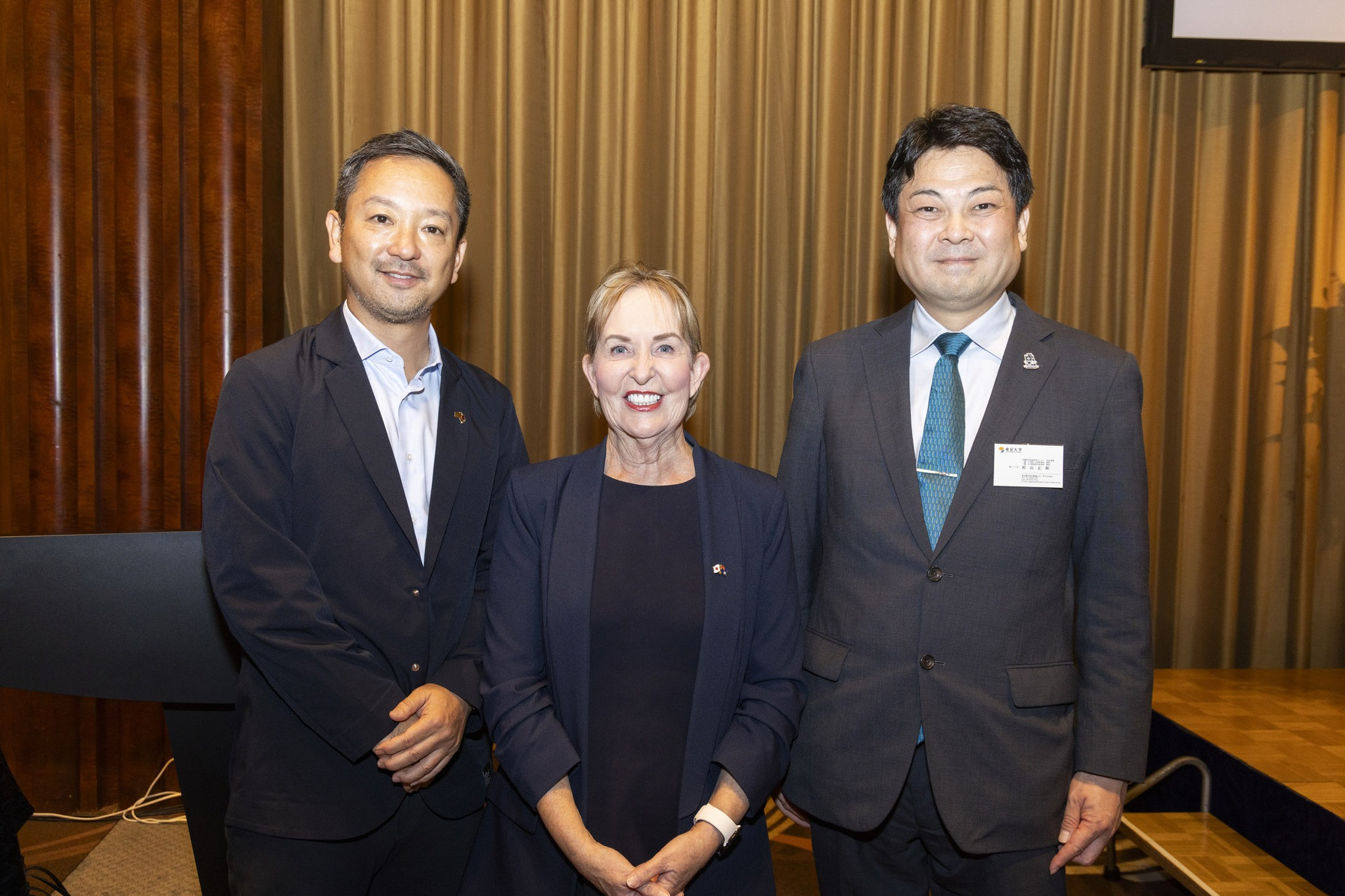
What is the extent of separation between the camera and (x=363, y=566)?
1708mm

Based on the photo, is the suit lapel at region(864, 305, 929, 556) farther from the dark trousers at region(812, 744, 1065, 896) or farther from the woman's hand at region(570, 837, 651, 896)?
the woman's hand at region(570, 837, 651, 896)

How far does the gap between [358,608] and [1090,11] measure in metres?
3.98

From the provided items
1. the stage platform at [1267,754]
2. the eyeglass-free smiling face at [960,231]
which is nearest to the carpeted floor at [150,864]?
the stage platform at [1267,754]

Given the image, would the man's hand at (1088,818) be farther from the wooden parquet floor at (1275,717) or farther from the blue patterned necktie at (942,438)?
the wooden parquet floor at (1275,717)

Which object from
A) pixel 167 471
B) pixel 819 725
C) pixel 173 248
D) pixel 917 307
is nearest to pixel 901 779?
pixel 819 725

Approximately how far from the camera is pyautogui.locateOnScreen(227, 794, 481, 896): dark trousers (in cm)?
166

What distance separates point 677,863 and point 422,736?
1.69 feet

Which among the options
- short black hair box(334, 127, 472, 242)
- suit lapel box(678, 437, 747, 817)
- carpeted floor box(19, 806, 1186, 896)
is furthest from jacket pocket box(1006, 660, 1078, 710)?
carpeted floor box(19, 806, 1186, 896)

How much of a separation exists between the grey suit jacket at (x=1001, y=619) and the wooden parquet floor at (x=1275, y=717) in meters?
1.40

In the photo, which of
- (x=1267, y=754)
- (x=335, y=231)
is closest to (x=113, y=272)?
(x=335, y=231)

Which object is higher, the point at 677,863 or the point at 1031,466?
the point at 1031,466

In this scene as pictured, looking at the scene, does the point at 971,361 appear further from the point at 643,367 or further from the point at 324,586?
the point at 324,586

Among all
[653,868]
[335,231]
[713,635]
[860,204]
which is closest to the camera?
[653,868]

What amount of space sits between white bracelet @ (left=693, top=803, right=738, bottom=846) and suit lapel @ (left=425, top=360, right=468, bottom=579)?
68 centimetres
